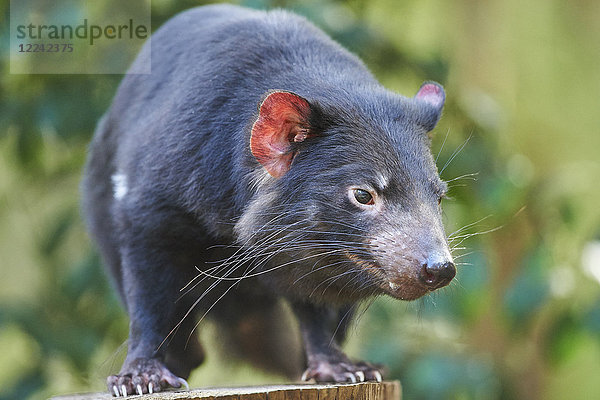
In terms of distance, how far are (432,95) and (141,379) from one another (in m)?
1.61

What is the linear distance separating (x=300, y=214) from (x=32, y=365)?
363 cm

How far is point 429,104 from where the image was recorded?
3.34 m

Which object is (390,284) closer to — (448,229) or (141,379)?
(141,379)

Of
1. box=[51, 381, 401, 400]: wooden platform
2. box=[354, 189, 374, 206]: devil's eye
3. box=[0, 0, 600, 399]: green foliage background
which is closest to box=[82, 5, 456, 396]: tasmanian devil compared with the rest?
box=[354, 189, 374, 206]: devil's eye

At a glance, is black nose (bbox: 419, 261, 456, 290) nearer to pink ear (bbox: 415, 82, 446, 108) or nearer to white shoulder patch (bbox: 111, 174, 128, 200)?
pink ear (bbox: 415, 82, 446, 108)

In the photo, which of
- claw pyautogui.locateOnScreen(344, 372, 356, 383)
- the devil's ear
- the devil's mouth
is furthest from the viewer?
claw pyautogui.locateOnScreen(344, 372, 356, 383)

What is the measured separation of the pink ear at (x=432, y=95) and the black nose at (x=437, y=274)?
34.5 inches

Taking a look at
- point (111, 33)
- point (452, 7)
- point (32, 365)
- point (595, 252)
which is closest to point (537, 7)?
point (452, 7)

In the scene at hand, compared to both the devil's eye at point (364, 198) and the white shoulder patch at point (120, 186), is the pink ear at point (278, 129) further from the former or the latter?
the white shoulder patch at point (120, 186)

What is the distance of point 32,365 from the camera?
596 centimetres

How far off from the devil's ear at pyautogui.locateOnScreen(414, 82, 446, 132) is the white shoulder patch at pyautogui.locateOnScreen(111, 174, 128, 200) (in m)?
1.26

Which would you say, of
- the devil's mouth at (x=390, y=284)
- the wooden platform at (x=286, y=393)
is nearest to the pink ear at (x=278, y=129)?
the devil's mouth at (x=390, y=284)

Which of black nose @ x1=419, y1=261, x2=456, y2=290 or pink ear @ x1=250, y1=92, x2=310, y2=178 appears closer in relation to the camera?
black nose @ x1=419, y1=261, x2=456, y2=290

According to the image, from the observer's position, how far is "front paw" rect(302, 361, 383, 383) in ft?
11.7
